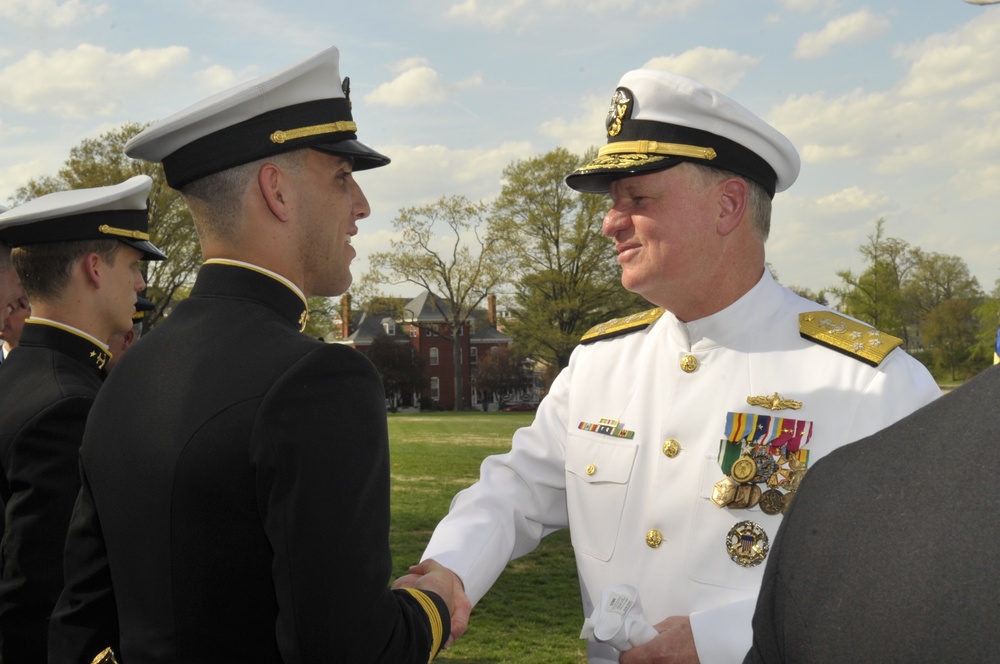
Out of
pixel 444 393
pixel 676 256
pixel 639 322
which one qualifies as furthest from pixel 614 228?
pixel 444 393

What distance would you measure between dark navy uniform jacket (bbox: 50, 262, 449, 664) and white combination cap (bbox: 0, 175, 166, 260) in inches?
81.9

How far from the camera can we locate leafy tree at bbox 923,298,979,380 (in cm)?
5481

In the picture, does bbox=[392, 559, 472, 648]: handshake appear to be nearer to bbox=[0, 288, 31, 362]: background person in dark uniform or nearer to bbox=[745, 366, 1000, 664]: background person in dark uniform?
bbox=[745, 366, 1000, 664]: background person in dark uniform

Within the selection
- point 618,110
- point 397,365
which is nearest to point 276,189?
point 618,110

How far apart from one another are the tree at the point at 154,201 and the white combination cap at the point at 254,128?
36611 mm

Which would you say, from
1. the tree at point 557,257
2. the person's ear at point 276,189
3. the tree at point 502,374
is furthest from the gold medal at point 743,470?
the tree at point 502,374

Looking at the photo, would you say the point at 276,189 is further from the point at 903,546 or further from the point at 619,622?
the point at 903,546

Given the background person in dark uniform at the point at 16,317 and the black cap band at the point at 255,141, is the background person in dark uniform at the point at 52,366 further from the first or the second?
the black cap band at the point at 255,141

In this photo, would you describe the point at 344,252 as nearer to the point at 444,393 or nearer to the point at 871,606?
the point at 871,606

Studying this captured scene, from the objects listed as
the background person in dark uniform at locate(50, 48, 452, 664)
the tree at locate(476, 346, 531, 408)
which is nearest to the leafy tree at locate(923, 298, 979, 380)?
the tree at locate(476, 346, 531, 408)

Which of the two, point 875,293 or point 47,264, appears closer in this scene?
point 47,264

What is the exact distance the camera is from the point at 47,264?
4062mm

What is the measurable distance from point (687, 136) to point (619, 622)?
1692mm

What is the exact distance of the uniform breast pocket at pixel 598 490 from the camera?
324 centimetres
